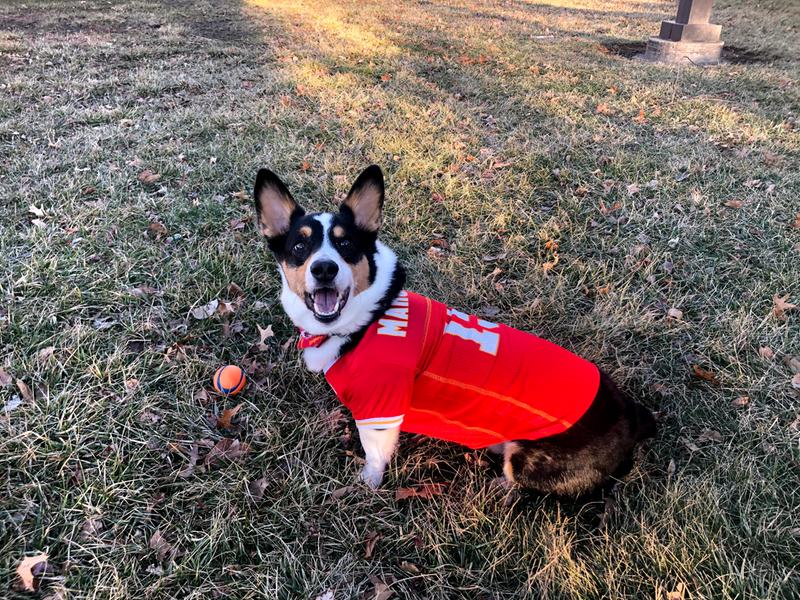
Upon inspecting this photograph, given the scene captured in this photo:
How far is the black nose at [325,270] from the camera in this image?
8.28 feet

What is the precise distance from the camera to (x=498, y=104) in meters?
8.20

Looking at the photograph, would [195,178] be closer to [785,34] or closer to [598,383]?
[598,383]

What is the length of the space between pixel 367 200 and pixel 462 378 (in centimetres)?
126

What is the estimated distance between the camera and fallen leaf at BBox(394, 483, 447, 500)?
282cm

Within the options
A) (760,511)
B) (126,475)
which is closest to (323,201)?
(126,475)

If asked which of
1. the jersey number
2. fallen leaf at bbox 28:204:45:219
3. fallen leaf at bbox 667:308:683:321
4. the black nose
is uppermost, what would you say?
the black nose

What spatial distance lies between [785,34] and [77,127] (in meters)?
18.5

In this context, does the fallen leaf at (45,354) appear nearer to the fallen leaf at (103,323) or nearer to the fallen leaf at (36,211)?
the fallen leaf at (103,323)

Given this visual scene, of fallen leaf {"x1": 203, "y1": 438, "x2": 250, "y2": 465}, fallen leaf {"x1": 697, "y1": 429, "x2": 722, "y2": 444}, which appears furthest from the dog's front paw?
fallen leaf {"x1": 697, "y1": 429, "x2": 722, "y2": 444}

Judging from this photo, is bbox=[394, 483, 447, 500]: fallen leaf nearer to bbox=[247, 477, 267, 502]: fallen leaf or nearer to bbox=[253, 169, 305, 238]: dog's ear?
bbox=[247, 477, 267, 502]: fallen leaf

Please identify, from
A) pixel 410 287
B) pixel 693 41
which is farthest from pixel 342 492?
pixel 693 41

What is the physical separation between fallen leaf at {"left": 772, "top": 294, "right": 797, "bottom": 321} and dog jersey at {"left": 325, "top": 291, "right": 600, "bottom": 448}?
2.45m

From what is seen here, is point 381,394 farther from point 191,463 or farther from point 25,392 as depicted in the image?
point 25,392

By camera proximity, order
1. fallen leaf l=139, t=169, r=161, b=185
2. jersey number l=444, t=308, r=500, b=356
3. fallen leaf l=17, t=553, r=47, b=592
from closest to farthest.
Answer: fallen leaf l=17, t=553, r=47, b=592, jersey number l=444, t=308, r=500, b=356, fallen leaf l=139, t=169, r=161, b=185
